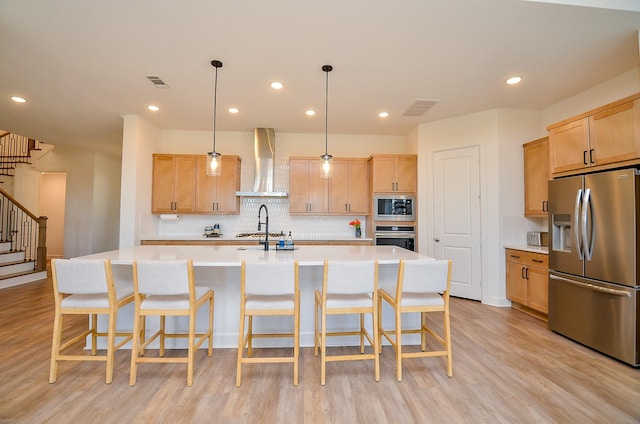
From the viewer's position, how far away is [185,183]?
4961 millimetres

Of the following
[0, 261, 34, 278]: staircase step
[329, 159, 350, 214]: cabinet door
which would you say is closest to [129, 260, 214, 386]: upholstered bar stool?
[329, 159, 350, 214]: cabinet door

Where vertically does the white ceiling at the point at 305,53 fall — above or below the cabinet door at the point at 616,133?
above

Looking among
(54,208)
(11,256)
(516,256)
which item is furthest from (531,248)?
(54,208)

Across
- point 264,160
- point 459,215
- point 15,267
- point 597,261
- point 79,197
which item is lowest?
point 15,267

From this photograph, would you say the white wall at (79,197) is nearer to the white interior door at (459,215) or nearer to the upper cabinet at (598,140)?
the white interior door at (459,215)

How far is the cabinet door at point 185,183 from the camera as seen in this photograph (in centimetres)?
495

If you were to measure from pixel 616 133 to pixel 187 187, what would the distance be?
5452 millimetres

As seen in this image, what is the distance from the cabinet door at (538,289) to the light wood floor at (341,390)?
67 cm

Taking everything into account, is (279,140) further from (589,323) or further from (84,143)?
(589,323)

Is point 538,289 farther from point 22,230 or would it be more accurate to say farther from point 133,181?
point 22,230

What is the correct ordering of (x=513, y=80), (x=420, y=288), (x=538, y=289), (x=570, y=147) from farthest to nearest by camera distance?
(x=538, y=289)
(x=513, y=80)
(x=570, y=147)
(x=420, y=288)

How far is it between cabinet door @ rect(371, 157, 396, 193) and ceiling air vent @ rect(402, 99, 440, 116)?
2.63ft

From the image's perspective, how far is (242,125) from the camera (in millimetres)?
5035

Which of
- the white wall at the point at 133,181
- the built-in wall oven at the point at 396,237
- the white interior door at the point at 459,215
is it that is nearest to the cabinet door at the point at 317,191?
the built-in wall oven at the point at 396,237
